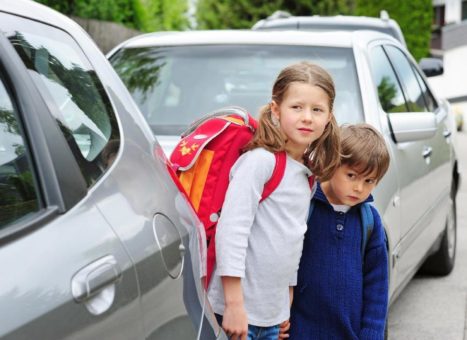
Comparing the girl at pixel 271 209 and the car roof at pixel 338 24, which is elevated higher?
the girl at pixel 271 209

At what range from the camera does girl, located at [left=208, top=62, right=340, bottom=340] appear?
2582 mm

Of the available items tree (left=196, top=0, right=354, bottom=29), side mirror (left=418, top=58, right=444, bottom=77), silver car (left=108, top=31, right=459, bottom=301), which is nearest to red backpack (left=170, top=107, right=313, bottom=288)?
silver car (left=108, top=31, right=459, bottom=301)

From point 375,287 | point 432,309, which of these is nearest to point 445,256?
point 432,309

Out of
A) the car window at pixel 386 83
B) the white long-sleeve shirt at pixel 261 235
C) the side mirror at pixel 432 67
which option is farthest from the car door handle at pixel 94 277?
the side mirror at pixel 432 67

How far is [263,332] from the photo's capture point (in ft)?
9.25

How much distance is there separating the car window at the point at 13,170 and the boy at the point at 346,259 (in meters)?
1.39

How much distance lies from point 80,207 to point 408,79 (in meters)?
4.12

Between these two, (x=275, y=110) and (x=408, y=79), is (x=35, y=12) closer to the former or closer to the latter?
(x=275, y=110)

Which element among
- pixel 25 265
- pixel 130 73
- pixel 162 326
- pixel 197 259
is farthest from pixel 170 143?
pixel 25 265

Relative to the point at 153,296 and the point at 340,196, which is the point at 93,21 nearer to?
the point at 340,196

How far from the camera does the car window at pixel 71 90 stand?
1.87 metres

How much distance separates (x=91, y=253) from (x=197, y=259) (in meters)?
0.65

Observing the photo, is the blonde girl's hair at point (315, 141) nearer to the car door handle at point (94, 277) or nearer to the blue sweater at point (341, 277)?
the blue sweater at point (341, 277)

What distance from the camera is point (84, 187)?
180cm
